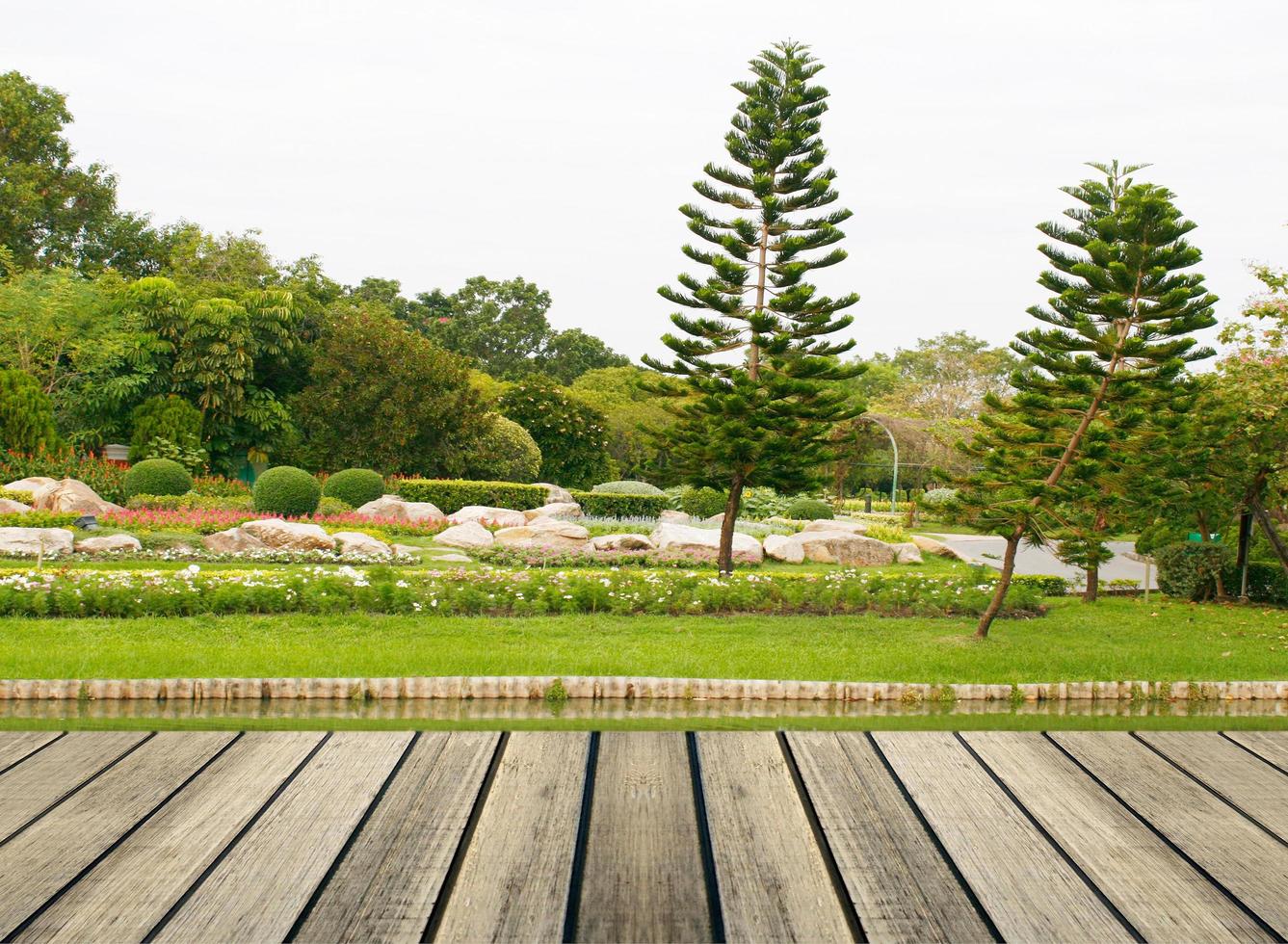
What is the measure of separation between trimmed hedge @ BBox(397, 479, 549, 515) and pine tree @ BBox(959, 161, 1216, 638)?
42.6ft

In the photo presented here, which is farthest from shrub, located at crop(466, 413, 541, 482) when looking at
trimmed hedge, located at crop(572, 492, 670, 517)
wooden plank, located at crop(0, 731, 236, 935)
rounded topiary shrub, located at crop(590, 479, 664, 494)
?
wooden plank, located at crop(0, 731, 236, 935)

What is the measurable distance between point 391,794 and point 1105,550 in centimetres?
634

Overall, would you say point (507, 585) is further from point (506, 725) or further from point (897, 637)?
point (506, 725)

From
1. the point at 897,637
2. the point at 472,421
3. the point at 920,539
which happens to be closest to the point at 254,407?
the point at 472,421

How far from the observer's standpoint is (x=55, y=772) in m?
3.09

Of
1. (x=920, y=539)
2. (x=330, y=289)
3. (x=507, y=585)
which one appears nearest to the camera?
(x=507, y=585)

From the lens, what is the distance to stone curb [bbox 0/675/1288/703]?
200 inches

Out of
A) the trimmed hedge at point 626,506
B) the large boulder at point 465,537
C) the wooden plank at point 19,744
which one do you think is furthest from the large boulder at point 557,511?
the wooden plank at point 19,744

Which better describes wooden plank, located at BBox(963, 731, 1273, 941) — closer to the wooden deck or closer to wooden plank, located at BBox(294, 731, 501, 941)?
the wooden deck

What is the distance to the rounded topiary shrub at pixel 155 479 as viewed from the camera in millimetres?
17281

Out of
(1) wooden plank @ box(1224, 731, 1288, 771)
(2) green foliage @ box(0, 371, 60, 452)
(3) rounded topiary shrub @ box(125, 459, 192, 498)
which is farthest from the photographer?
(2) green foliage @ box(0, 371, 60, 452)

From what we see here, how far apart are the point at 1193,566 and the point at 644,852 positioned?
10804 mm

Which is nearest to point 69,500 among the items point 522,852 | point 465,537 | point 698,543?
point 465,537

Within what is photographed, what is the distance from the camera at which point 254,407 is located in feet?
77.2
